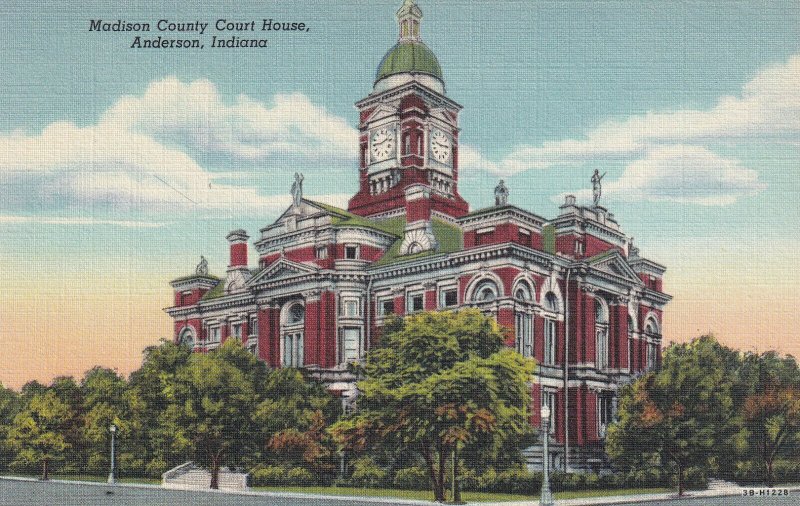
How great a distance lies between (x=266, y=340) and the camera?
63062 mm

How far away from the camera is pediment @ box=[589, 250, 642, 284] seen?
58947 millimetres

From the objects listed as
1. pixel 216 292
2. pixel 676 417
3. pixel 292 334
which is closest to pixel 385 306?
pixel 292 334

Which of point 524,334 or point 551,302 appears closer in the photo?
point 524,334

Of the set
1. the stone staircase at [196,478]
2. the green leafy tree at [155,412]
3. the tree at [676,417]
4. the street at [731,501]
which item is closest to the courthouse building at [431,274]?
the tree at [676,417]

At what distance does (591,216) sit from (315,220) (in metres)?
17.6

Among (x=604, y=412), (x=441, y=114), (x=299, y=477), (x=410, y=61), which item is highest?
(x=410, y=61)

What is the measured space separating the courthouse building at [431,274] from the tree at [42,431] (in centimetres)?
1238

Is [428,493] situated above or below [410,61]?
below

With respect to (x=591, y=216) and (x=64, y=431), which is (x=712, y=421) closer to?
(x=591, y=216)

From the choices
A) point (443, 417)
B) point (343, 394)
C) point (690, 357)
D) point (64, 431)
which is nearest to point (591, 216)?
point (690, 357)

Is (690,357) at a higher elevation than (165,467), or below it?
higher

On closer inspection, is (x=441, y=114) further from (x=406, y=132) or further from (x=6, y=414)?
(x=6, y=414)

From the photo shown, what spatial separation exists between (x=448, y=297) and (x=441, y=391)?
19920 millimetres

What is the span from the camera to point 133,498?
39812 millimetres
